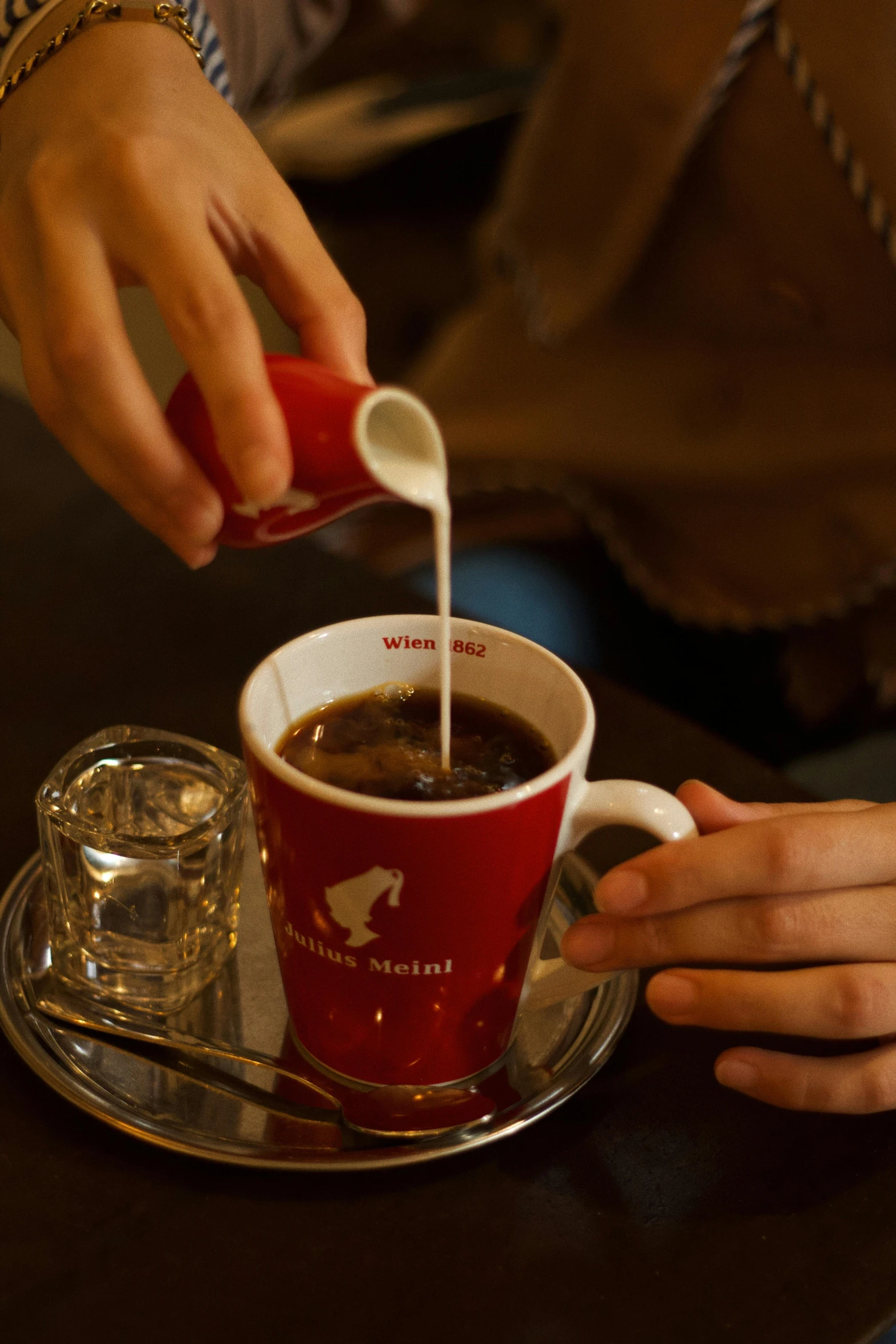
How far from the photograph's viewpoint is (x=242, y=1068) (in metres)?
0.59

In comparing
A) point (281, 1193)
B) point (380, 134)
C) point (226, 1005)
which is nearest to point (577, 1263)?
point (281, 1193)

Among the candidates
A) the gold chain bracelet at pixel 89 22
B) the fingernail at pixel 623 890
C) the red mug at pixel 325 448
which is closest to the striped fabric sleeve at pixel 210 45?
the gold chain bracelet at pixel 89 22

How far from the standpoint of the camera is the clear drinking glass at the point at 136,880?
2.00 feet

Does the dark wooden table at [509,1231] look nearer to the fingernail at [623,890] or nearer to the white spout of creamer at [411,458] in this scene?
the fingernail at [623,890]

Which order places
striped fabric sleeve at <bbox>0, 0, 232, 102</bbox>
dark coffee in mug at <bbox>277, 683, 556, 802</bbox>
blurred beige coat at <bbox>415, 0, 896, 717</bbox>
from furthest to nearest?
blurred beige coat at <bbox>415, 0, 896, 717</bbox>
striped fabric sleeve at <bbox>0, 0, 232, 102</bbox>
dark coffee in mug at <bbox>277, 683, 556, 802</bbox>

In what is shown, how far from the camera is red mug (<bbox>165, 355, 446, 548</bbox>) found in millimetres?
510

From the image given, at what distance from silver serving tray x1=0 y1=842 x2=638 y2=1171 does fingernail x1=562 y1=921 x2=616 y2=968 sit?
6 cm

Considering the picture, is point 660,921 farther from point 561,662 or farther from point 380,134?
point 380,134

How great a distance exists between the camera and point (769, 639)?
1.30 meters

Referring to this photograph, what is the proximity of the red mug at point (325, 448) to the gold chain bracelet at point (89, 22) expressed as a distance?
0.80 ft

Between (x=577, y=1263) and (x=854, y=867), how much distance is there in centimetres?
23

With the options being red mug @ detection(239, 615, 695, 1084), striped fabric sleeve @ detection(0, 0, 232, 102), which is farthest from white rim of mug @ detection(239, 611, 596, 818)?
striped fabric sleeve @ detection(0, 0, 232, 102)

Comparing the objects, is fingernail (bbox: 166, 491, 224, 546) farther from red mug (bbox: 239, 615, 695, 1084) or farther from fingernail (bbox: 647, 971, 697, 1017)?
fingernail (bbox: 647, 971, 697, 1017)

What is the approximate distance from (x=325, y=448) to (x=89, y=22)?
0.33 m
